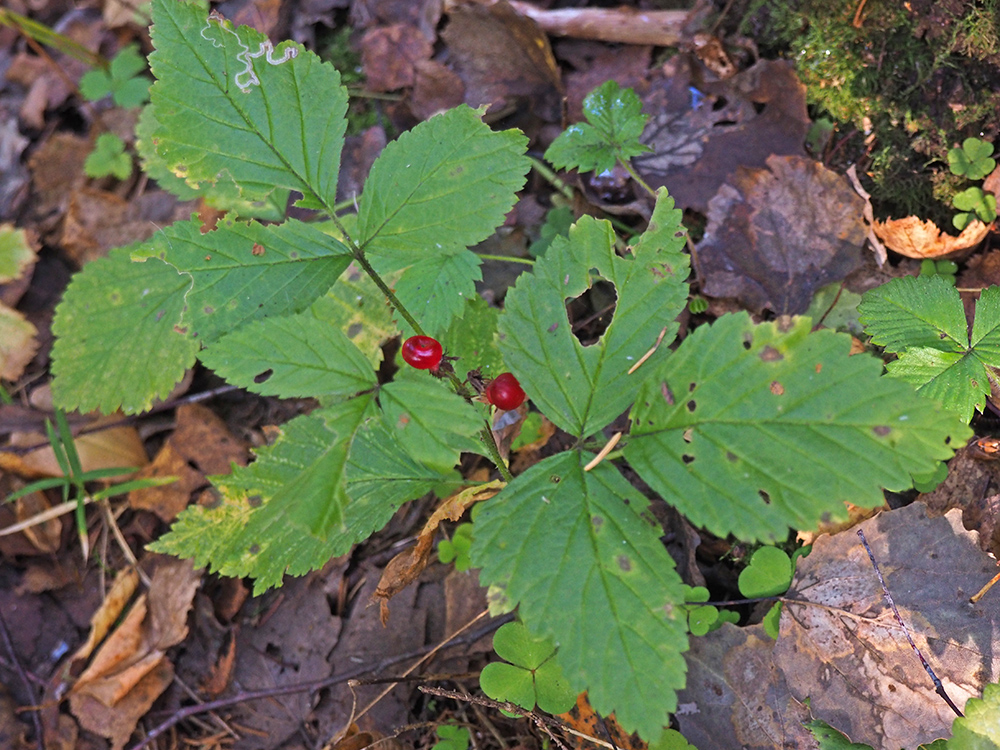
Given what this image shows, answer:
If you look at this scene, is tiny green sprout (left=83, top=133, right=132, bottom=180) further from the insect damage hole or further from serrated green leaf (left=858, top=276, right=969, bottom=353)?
serrated green leaf (left=858, top=276, right=969, bottom=353)

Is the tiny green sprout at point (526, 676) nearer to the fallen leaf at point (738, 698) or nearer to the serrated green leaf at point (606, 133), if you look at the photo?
the fallen leaf at point (738, 698)

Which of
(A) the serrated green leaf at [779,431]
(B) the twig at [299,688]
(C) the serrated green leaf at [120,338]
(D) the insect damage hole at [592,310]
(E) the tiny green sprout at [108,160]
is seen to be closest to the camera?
(A) the serrated green leaf at [779,431]

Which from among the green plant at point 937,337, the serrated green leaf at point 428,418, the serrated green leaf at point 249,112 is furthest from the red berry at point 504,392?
the green plant at point 937,337

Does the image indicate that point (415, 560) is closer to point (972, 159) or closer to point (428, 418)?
point (428, 418)

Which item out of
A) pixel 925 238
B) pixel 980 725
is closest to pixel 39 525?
pixel 980 725

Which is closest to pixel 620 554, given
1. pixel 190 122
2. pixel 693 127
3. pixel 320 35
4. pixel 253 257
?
pixel 253 257

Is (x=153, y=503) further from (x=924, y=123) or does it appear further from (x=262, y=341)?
(x=924, y=123)
